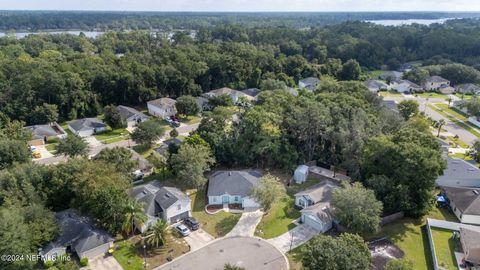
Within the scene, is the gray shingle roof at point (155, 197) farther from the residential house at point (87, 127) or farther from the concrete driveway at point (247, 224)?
the residential house at point (87, 127)

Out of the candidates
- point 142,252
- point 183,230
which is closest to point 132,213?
point 142,252

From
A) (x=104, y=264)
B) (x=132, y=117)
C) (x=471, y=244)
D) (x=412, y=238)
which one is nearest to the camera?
(x=104, y=264)

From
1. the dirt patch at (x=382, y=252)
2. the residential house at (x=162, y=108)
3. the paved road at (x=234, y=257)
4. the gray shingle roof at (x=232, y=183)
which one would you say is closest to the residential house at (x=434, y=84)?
the residential house at (x=162, y=108)

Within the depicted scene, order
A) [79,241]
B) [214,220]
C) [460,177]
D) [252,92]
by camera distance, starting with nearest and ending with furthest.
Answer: [79,241], [214,220], [460,177], [252,92]

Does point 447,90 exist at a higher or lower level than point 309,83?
lower

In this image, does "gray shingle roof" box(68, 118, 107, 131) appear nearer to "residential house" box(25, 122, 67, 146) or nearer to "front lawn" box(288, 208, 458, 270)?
"residential house" box(25, 122, 67, 146)

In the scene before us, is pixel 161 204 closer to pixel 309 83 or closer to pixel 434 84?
pixel 309 83

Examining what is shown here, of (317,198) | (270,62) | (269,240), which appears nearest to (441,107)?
(270,62)

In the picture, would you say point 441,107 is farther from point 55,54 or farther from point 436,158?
point 55,54
